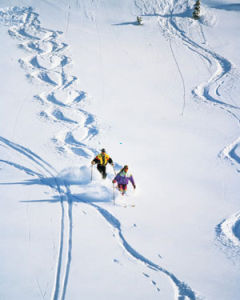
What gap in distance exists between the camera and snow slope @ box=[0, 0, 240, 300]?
5.60 m

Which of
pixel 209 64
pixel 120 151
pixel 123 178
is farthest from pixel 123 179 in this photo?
pixel 209 64

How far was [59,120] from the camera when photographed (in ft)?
34.7

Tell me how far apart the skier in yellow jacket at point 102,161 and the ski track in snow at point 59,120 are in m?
0.99

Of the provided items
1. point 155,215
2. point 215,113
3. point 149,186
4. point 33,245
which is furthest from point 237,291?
point 215,113

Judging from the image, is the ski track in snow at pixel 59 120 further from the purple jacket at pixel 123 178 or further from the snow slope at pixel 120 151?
the purple jacket at pixel 123 178

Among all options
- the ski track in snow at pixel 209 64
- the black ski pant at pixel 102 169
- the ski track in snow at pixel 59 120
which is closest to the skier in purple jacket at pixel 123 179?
the black ski pant at pixel 102 169

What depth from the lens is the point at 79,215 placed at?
681 cm

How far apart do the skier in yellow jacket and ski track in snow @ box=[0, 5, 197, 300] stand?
0.99 meters

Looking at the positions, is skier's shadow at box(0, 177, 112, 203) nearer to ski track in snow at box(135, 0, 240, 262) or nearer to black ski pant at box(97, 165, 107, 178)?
black ski pant at box(97, 165, 107, 178)

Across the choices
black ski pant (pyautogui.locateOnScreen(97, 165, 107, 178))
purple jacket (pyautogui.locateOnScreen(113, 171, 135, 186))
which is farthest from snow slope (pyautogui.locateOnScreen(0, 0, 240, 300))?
purple jacket (pyautogui.locateOnScreen(113, 171, 135, 186))

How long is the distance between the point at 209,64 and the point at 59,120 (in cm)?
874

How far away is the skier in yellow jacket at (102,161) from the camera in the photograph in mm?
7867

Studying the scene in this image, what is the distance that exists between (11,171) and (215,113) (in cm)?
828

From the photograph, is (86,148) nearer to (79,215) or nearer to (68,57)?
(79,215)
